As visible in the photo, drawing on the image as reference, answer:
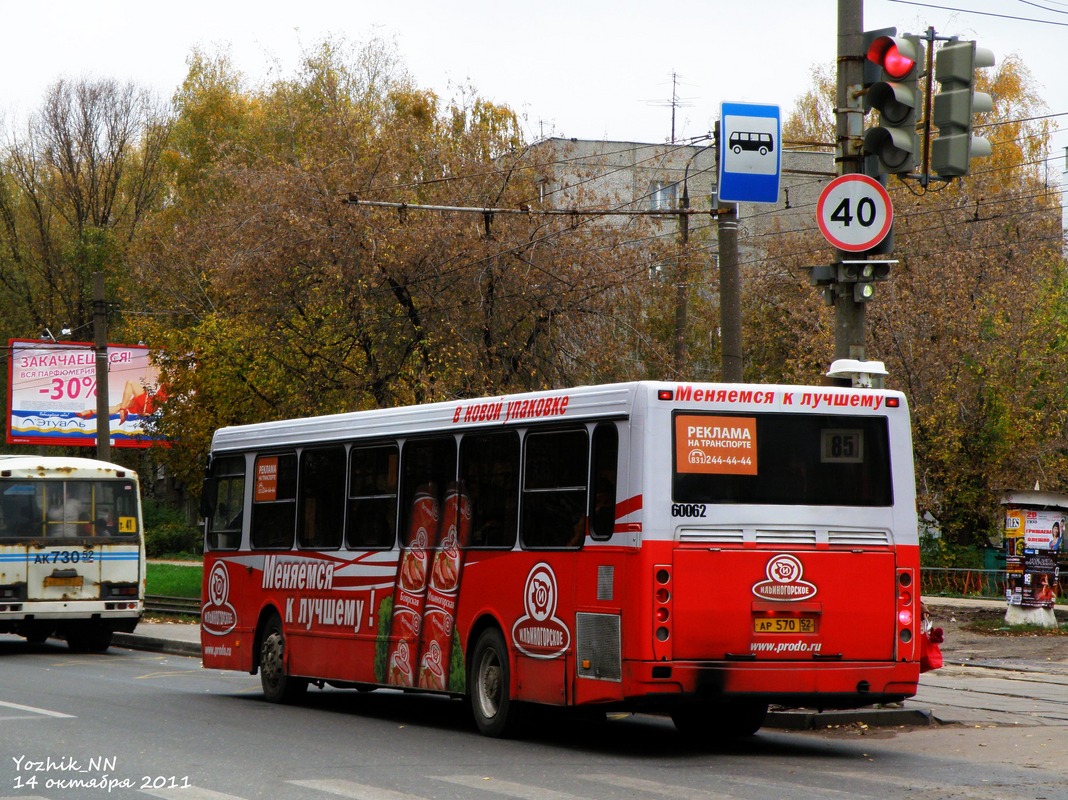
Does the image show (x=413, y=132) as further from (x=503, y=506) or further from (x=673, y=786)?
(x=673, y=786)

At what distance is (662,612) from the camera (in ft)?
35.7

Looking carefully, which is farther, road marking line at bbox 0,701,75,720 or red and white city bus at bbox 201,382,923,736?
road marking line at bbox 0,701,75,720

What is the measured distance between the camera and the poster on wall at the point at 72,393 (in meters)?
44.6

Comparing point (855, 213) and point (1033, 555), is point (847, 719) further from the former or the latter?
point (1033, 555)

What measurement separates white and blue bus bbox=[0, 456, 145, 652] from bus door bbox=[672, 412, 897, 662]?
1443 centimetres

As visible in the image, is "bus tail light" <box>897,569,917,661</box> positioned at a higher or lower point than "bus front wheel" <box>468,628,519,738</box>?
higher

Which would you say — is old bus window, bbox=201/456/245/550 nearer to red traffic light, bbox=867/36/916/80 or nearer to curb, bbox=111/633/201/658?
curb, bbox=111/633/201/658

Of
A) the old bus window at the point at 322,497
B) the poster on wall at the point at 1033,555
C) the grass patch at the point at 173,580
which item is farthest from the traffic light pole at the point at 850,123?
the grass patch at the point at 173,580

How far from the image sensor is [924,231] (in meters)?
38.2

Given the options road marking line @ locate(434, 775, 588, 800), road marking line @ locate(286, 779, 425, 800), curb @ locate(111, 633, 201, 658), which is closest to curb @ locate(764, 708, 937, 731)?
road marking line @ locate(434, 775, 588, 800)

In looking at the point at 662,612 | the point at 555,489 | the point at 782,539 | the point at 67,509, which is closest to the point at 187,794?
the point at 662,612

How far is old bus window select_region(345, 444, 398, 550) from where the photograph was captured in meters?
14.2

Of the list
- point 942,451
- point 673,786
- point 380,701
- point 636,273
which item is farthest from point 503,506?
point 942,451

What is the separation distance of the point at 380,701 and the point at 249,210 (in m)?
15.8
